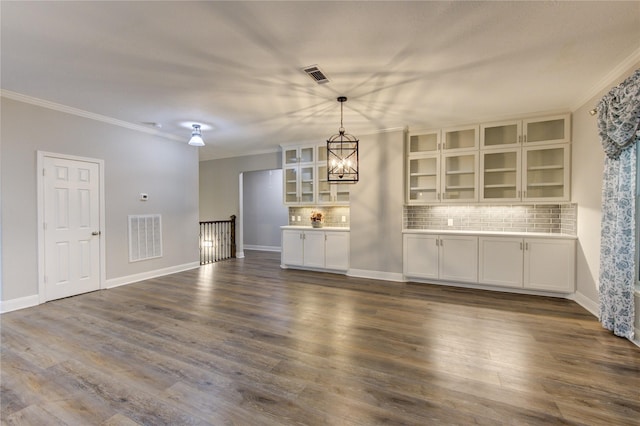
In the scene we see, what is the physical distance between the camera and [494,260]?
4.66 meters

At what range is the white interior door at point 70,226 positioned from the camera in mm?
4172

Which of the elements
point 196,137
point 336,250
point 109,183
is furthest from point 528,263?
point 109,183

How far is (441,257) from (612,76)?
3.08m

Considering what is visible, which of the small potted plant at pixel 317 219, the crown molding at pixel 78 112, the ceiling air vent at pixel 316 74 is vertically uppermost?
the ceiling air vent at pixel 316 74

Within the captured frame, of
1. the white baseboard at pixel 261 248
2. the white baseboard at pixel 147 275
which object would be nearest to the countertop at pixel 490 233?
the white baseboard at pixel 147 275

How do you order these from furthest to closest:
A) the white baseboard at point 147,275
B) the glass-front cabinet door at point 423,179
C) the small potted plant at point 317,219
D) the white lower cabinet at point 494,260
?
the small potted plant at point 317,219 → the glass-front cabinet door at point 423,179 → the white baseboard at point 147,275 → the white lower cabinet at point 494,260

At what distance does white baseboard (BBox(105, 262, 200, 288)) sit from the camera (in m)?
4.97

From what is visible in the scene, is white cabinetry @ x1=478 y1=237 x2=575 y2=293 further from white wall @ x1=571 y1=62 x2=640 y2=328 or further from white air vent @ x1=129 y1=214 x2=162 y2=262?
white air vent @ x1=129 y1=214 x2=162 y2=262

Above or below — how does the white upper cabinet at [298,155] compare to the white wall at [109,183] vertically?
above

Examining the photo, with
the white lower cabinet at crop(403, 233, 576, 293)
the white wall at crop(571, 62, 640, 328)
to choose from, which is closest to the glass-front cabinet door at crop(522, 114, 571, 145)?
the white wall at crop(571, 62, 640, 328)

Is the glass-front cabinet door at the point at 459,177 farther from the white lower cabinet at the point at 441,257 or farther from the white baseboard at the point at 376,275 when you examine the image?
the white baseboard at the point at 376,275

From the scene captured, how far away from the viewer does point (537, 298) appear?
14.2 ft

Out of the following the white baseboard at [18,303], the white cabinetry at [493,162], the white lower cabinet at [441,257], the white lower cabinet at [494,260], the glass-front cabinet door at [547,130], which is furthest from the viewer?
the white lower cabinet at [441,257]

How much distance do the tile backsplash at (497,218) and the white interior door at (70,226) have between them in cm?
527
